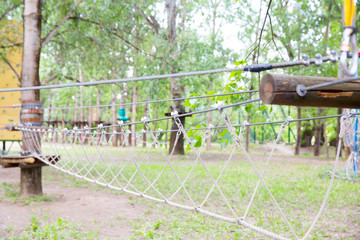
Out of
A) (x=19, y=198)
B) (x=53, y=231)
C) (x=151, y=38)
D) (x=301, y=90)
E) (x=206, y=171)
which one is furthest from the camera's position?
(x=151, y=38)

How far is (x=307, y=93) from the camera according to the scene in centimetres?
110

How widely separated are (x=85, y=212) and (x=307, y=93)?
11.5ft

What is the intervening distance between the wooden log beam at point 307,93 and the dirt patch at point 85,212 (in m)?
2.48

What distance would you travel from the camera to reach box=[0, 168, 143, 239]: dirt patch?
3.40 meters

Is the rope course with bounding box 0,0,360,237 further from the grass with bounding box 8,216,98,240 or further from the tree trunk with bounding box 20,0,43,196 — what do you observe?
the grass with bounding box 8,216,98,240

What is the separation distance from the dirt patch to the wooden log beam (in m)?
2.48

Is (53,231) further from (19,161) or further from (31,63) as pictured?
(31,63)

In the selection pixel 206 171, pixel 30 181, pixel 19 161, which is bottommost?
pixel 30 181

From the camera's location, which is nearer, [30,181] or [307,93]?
[307,93]

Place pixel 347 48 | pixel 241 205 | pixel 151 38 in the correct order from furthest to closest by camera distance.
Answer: pixel 151 38, pixel 241 205, pixel 347 48

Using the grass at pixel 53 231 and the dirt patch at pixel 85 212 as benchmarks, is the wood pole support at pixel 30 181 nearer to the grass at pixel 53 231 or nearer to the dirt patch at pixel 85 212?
the dirt patch at pixel 85 212

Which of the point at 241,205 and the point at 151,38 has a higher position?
the point at 151,38

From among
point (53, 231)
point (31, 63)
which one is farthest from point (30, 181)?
point (53, 231)

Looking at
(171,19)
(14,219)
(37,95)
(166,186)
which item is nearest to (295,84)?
Result: (14,219)
